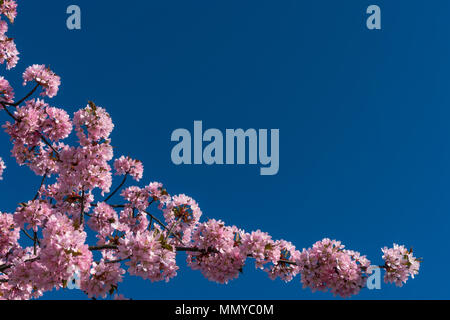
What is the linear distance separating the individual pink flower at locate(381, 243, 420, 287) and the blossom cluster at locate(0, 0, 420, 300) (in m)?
0.02

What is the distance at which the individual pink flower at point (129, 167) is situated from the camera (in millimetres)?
9000

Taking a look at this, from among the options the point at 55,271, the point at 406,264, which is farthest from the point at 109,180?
the point at 406,264

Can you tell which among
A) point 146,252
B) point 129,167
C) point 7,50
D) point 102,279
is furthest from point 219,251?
point 7,50

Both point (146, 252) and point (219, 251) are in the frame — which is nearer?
point (146, 252)

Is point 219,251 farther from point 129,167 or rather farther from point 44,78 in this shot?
point 44,78

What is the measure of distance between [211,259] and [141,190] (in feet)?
10.1

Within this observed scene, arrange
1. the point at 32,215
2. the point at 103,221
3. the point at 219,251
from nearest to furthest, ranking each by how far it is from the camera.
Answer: the point at 219,251, the point at 32,215, the point at 103,221

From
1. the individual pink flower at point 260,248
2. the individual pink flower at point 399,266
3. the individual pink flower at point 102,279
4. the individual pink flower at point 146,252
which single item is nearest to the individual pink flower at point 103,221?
the individual pink flower at point 102,279

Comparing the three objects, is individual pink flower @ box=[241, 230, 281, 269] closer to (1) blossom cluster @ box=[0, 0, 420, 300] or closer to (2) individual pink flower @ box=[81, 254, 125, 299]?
(1) blossom cluster @ box=[0, 0, 420, 300]

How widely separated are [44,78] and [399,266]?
7417mm

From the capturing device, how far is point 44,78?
24.6 feet

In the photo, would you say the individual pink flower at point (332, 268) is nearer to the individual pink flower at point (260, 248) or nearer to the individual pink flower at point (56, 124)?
the individual pink flower at point (260, 248)

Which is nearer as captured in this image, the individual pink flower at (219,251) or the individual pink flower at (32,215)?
the individual pink flower at (219,251)

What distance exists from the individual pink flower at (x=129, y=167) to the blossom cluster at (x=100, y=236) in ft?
3.07
